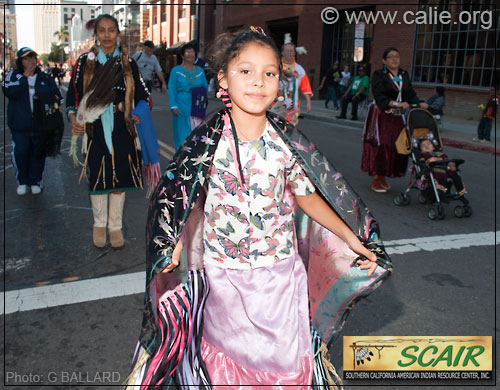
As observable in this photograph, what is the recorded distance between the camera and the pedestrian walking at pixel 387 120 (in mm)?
7074

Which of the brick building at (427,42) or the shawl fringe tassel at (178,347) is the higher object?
the brick building at (427,42)

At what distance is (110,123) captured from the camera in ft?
15.3

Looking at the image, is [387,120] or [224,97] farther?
[387,120]

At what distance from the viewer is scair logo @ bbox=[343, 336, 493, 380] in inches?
117

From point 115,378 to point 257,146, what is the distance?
1.72 m

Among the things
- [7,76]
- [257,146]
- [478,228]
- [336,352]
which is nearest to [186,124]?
[7,76]

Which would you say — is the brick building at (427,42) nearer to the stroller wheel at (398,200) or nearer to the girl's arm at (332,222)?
the stroller wheel at (398,200)

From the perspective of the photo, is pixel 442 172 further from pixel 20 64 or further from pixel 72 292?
pixel 20 64

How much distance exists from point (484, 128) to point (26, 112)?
36.2 ft

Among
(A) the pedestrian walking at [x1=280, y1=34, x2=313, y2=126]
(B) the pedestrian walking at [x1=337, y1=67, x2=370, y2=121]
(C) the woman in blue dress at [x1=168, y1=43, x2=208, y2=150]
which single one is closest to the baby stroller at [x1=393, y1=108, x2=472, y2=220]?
(A) the pedestrian walking at [x1=280, y1=34, x2=313, y2=126]

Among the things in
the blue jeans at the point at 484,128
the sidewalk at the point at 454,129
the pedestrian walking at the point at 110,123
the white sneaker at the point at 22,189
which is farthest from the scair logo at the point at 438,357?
the blue jeans at the point at 484,128

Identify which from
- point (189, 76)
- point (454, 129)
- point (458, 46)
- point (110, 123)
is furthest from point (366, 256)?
point (458, 46)

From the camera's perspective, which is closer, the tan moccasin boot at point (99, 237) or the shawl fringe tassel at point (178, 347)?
the shawl fringe tassel at point (178, 347)

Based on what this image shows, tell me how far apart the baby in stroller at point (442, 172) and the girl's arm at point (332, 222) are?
4.48 m
